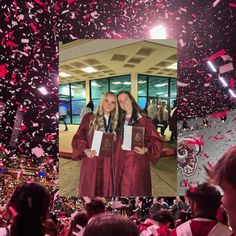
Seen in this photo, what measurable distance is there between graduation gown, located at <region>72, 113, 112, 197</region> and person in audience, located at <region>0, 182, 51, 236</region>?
2193 mm

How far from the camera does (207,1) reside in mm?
3865

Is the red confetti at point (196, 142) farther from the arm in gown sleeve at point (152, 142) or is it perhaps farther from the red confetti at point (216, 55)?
the red confetti at point (216, 55)

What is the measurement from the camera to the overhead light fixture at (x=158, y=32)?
3828 mm

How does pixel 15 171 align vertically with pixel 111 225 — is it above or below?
below

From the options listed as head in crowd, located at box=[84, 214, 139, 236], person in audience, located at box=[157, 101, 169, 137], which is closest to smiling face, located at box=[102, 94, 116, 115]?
person in audience, located at box=[157, 101, 169, 137]

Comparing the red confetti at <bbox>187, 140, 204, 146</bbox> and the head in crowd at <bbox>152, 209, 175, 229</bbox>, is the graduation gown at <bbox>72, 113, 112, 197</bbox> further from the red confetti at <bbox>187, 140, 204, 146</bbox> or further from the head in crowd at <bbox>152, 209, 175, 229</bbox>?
the head in crowd at <bbox>152, 209, 175, 229</bbox>

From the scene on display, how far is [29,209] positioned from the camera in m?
1.60

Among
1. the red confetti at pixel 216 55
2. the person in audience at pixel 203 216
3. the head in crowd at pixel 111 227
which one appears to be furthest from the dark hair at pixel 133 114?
the head in crowd at pixel 111 227

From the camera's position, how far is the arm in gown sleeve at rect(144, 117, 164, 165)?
152 inches

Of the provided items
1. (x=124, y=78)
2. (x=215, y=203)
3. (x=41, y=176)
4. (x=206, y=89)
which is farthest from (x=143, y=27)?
(x=215, y=203)

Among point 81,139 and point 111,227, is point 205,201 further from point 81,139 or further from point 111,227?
point 81,139

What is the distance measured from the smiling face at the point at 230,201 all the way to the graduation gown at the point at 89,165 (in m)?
2.94

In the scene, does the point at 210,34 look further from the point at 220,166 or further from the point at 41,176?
the point at 220,166

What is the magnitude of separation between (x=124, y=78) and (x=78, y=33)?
65 centimetres
